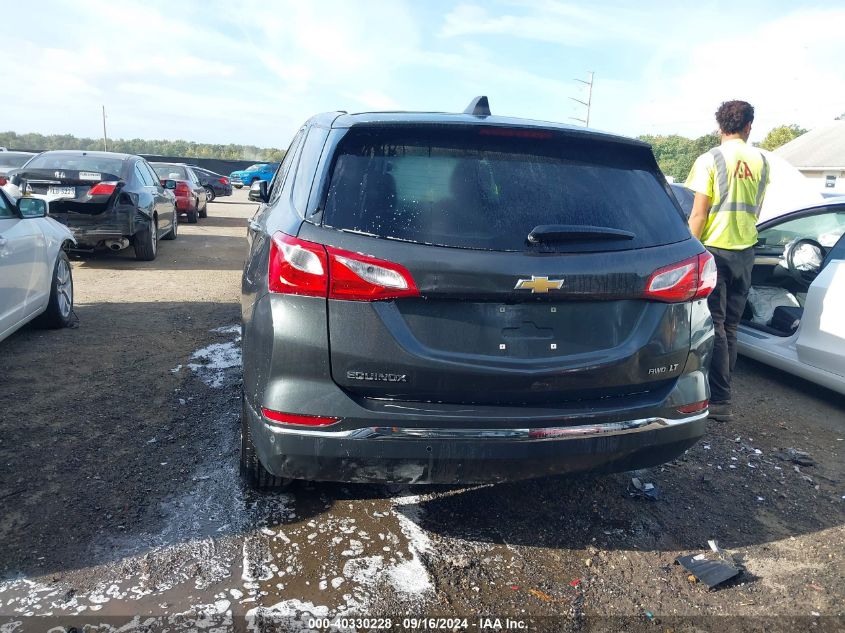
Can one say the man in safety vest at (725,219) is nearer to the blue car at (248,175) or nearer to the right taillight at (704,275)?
the right taillight at (704,275)

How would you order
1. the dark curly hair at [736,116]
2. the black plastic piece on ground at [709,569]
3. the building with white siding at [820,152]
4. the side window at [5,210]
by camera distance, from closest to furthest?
the black plastic piece on ground at [709,569]
the dark curly hair at [736,116]
the side window at [5,210]
the building with white siding at [820,152]

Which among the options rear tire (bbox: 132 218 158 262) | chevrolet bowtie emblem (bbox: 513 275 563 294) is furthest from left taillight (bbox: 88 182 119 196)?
chevrolet bowtie emblem (bbox: 513 275 563 294)

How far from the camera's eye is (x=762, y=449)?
4215 mm

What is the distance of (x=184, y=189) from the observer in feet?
55.4

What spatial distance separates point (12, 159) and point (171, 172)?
4261 millimetres

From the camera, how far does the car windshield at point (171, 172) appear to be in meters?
17.2

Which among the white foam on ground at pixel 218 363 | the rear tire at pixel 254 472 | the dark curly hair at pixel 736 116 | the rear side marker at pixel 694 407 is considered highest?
the dark curly hair at pixel 736 116

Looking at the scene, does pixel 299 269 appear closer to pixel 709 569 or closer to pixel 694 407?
pixel 694 407

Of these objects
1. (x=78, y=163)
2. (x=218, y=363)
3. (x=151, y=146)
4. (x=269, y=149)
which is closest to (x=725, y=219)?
(x=218, y=363)

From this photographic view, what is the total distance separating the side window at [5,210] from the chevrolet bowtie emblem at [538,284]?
4552 millimetres

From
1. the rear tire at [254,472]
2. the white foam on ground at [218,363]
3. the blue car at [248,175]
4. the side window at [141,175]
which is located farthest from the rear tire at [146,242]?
the blue car at [248,175]

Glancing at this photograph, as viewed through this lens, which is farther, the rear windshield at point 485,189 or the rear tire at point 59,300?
the rear tire at point 59,300

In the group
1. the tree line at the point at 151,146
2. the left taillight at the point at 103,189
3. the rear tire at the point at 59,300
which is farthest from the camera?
the tree line at the point at 151,146

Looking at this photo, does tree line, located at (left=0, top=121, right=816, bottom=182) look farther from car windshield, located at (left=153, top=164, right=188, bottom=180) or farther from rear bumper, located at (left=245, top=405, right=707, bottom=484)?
rear bumper, located at (left=245, top=405, right=707, bottom=484)
